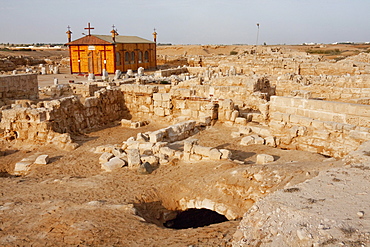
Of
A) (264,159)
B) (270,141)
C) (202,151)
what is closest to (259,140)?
(270,141)

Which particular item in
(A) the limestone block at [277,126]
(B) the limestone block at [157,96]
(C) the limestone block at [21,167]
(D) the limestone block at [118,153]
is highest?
(B) the limestone block at [157,96]

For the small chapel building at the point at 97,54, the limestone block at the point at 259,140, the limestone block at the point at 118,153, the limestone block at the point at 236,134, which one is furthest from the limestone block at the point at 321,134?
the small chapel building at the point at 97,54

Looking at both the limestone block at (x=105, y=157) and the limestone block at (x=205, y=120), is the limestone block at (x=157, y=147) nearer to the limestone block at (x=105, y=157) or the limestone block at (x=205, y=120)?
the limestone block at (x=105, y=157)

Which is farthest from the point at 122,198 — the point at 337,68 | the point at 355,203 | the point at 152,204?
the point at 337,68

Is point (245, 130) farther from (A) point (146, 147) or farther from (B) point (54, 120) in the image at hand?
(B) point (54, 120)

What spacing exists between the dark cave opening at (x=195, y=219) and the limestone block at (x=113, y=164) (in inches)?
90.0

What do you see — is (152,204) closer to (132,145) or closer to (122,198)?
(122,198)

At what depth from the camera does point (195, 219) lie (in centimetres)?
725

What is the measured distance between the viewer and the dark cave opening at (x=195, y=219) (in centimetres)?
677

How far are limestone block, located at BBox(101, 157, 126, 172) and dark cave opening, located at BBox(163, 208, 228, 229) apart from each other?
2.29 meters

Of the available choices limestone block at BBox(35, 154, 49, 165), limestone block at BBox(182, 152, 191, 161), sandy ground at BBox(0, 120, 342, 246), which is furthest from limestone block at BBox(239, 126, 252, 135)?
limestone block at BBox(35, 154, 49, 165)

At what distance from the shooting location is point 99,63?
91.8 feet

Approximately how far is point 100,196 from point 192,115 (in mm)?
7342

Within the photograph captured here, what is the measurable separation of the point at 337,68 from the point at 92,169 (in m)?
19.4
